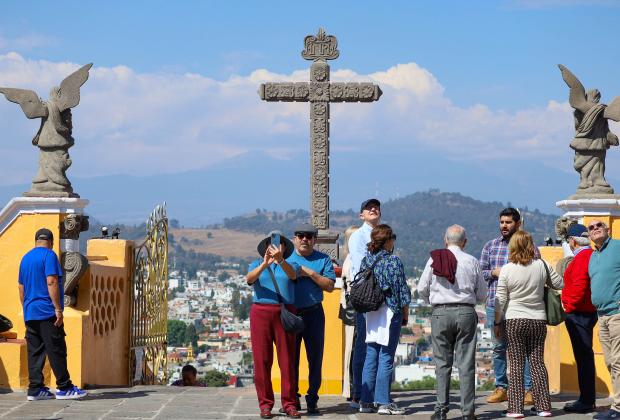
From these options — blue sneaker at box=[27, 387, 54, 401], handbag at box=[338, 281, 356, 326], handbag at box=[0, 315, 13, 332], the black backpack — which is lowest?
blue sneaker at box=[27, 387, 54, 401]

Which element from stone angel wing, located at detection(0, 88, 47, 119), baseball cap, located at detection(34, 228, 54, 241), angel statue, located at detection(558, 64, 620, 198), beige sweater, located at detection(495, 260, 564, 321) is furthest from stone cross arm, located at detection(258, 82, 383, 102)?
beige sweater, located at detection(495, 260, 564, 321)

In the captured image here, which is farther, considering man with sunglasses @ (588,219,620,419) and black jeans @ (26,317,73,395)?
black jeans @ (26,317,73,395)

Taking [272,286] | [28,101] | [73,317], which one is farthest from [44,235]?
[272,286]

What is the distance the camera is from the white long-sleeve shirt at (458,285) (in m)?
10.4

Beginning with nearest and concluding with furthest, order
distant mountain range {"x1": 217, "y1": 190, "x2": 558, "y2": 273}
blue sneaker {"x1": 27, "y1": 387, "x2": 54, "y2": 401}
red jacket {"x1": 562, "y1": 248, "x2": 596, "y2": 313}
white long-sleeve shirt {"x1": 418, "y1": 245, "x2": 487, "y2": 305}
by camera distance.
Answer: white long-sleeve shirt {"x1": 418, "y1": 245, "x2": 487, "y2": 305} < red jacket {"x1": 562, "y1": 248, "x2": 596, "y2": 313} < blue sneaker {"x1": 27, "y1": 387, "x2": 54, "y2": 401} < distant mountain range {"x1": 217, "y1": 190, "x2": 558, "y2": 273}

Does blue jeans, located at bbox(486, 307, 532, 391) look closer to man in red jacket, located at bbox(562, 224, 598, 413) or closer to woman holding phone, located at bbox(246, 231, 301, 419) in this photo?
man in red jacket, located at bbox(562, 224, 598, 413)

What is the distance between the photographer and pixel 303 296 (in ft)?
35.9

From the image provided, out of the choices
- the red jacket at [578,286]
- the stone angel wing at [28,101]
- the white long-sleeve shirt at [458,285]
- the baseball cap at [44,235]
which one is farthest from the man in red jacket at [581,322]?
the stone angel wing at [28,101]

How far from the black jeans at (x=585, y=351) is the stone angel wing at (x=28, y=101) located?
6028 millimetres

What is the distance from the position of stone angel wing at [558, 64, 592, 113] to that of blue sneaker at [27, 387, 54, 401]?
637 centimetres

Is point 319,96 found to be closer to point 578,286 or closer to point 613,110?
point 613,110

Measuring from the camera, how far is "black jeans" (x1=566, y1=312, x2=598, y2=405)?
445 inches

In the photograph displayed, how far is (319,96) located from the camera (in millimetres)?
15422

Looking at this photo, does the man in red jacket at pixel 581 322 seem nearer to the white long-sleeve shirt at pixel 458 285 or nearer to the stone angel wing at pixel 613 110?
the white long-sleeve shirt at pixel 458 285
